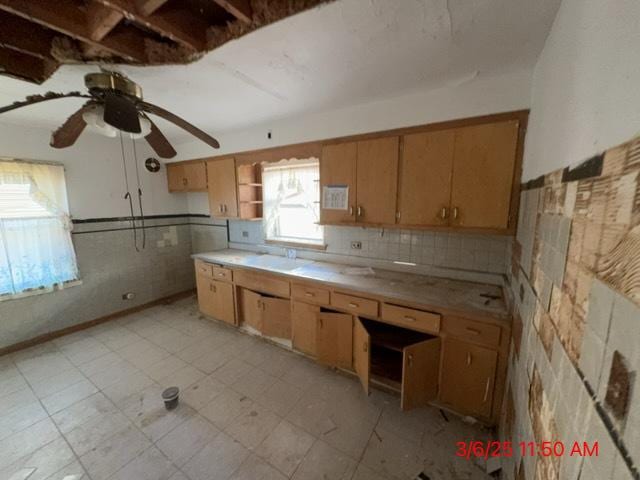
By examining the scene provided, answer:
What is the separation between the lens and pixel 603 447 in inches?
19.3

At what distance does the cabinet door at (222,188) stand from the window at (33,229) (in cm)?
161

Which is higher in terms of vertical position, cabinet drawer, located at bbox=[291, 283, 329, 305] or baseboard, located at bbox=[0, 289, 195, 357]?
cabinet drawer, located at bbox=[291, 283, 329, 305]

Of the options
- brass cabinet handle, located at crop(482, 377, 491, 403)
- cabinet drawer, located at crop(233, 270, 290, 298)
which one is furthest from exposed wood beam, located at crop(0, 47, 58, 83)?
brass cabinet handle, located at crop(482, 377, 491, 403)

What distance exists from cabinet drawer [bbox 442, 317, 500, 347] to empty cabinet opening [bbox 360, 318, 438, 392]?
0.25 meters

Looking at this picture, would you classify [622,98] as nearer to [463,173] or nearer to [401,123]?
[463,173]

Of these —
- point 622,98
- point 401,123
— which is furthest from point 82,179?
point 622,98

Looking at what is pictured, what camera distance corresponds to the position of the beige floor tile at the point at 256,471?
141cm

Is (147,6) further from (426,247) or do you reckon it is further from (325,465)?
(325,465)

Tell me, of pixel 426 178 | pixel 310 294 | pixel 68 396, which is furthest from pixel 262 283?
pixel 426 178

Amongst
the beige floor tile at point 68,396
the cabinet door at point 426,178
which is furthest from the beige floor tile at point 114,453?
the cabinet door at point 426,178

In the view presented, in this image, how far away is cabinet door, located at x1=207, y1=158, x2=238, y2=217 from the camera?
307 cm

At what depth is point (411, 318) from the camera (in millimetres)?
1815

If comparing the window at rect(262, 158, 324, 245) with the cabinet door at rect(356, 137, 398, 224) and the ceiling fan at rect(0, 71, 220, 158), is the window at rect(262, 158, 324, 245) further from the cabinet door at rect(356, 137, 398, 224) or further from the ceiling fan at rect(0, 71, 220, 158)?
the ceiling fan at rect(0, 71, 220, 158)
